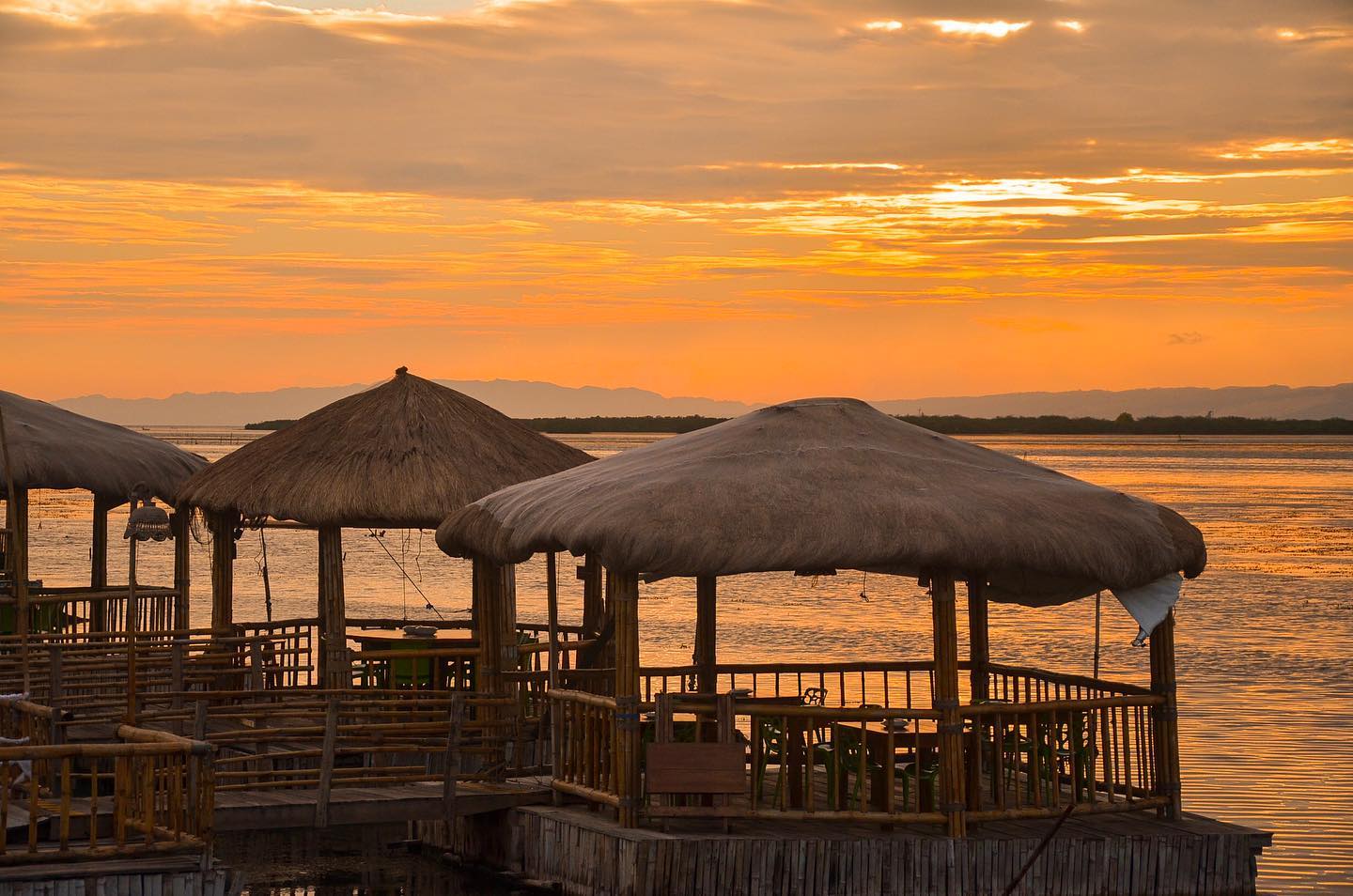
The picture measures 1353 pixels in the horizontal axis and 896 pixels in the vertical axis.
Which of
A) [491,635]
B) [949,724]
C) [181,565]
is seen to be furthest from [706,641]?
[181,565]

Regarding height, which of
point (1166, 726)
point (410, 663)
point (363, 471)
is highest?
point (363, 471)

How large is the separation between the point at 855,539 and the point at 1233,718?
45.7 ft

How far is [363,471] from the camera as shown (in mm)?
16766

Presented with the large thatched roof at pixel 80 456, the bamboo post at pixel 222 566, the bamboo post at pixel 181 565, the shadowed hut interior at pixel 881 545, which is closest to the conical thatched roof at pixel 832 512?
the shadowed hut interior at pixel 881 545

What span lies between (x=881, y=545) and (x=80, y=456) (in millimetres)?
10595

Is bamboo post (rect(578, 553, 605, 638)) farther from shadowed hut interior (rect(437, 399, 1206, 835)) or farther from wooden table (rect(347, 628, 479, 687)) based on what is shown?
shadowed hut interior (rect(437, 399, 1206, 835))

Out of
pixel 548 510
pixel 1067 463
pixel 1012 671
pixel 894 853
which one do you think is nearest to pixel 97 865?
pixel 548 510

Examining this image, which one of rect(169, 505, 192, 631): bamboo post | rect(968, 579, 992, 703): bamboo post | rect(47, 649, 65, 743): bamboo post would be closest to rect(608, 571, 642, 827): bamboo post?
rect(968, 579, 992, 703): bamboo post

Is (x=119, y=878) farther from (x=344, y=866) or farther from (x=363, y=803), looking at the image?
(x=344, y=866)

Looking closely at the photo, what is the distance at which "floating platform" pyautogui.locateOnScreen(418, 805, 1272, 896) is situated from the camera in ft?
40.3

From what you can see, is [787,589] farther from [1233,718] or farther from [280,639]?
[280,639]

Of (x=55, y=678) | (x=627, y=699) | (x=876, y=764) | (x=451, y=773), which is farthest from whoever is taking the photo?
(x=55, y=678)

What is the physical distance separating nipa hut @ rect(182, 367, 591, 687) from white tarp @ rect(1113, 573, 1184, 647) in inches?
202

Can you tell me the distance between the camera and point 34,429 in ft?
65.7
